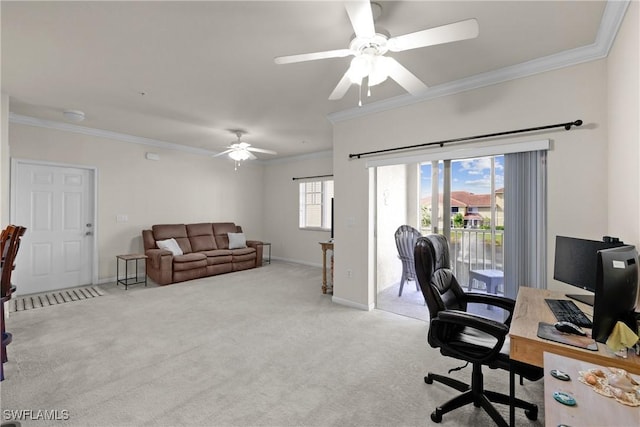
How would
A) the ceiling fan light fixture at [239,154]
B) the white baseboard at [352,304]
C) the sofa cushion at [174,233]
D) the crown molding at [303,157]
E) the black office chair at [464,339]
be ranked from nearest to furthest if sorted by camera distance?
the black office chair at [464,339] → the white baseboard at [352,304] → the ceiling fan light fixture at [239,154] → the sofa cushion at [174,233] → the crown molding at [303,157]

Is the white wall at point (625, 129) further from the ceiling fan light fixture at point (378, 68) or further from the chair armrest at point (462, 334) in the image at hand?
the ceiling fan light fixture at point (378, 68)

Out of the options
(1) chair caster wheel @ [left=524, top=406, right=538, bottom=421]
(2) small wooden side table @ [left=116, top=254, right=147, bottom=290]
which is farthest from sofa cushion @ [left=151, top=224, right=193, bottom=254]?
(1) chair caster wheel @ [left=524, top=406, right=538, bottom=421]

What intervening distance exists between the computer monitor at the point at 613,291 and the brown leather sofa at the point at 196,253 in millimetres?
5368

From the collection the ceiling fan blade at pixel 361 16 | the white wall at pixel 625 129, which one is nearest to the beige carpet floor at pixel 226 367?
the white wall at pixel 625 129

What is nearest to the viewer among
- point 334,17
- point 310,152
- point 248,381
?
point 334,17

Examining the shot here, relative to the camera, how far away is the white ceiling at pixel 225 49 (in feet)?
6.45

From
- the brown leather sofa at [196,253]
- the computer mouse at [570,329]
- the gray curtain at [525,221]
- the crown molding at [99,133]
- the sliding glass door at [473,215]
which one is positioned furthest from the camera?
the brown leather sofa at [196,253]

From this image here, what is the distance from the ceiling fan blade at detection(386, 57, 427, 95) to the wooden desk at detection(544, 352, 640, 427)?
1843 mm

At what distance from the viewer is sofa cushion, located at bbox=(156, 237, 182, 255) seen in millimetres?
5336

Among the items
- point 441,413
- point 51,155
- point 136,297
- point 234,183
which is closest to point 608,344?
point 441,413

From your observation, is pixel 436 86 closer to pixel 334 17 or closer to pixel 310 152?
pixel 334 17

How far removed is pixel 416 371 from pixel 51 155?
5.90 metres

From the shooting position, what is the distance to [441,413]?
1786 millimetres

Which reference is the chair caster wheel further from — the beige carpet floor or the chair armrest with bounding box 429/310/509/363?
the chair armrest with bounding box 429/310/509/363
